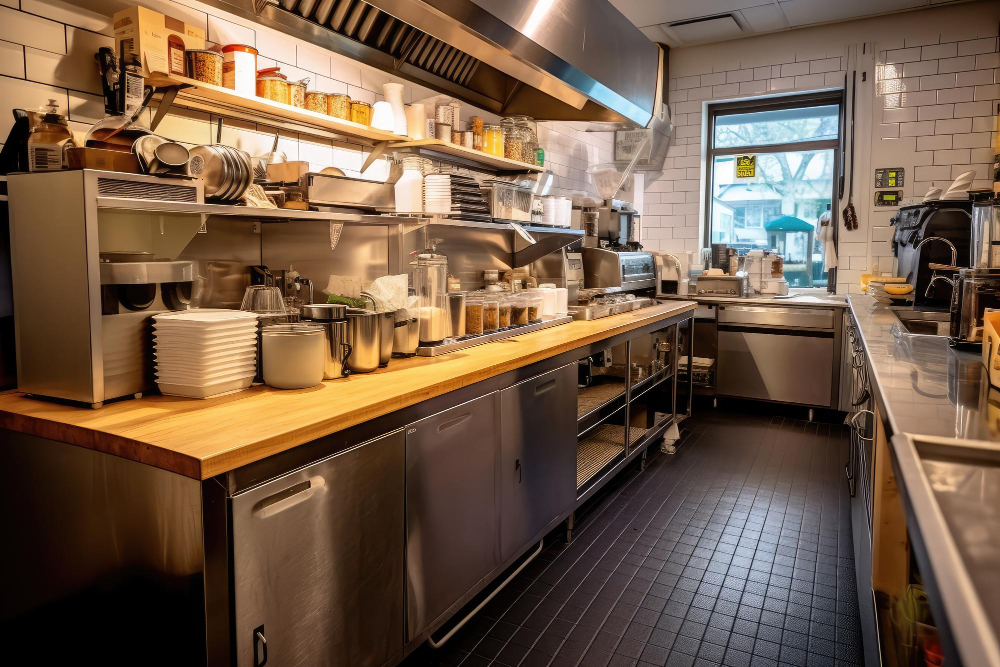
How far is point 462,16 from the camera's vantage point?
2221 millimetres

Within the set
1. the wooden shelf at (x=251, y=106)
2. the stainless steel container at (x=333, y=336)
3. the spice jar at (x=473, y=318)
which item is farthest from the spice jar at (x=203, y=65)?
the spice jar at (x=473, y=318)

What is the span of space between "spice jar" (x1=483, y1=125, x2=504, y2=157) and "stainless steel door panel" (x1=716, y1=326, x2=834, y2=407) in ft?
8.98

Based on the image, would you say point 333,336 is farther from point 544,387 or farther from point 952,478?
point 952,478

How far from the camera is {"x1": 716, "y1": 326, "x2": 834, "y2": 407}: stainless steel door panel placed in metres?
5.16

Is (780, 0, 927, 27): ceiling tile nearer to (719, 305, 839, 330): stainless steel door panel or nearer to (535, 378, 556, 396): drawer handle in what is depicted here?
(719, 305, 839, 330): stainless steel door panel

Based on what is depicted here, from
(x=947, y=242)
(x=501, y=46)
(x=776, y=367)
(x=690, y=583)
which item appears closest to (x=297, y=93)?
(x=501, y=46)

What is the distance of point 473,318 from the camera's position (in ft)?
9.68

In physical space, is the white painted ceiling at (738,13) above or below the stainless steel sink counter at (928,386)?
above

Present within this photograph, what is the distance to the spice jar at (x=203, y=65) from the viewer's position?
214cm

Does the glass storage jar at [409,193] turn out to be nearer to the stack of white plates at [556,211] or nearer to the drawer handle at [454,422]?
the drawer handle at [454,422]

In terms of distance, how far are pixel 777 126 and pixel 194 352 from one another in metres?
5.80

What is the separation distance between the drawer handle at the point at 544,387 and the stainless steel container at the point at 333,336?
2.71ft

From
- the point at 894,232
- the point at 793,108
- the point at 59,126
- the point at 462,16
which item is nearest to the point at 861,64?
the point at 793,108

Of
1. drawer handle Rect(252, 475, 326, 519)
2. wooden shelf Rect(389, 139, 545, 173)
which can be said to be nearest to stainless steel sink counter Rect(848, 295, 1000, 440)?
drawer handle Rect(252, 475, 326, 519)
